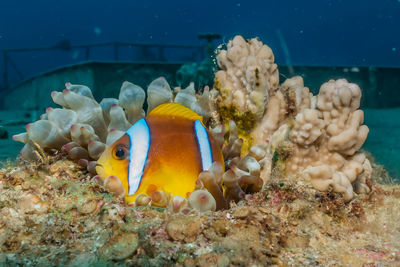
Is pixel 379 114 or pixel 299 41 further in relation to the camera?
pixel 299 41

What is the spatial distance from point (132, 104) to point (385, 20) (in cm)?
10811

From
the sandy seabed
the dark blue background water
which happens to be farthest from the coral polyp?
the dark blue background water

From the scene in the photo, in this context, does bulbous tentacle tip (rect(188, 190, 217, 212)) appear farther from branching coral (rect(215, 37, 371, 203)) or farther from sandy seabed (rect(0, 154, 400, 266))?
branching coral (rect(215, 37, 371, 203))

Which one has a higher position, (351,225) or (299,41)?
(299,41)

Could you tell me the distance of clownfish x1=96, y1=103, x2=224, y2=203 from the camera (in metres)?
1.39

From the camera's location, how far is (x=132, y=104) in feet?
6.14

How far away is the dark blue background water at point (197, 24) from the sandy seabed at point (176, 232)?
81.6 meters

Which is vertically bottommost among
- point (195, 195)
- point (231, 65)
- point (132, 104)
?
point (195, 195)

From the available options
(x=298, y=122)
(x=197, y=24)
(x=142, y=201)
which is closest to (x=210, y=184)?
(x=142, y=201)

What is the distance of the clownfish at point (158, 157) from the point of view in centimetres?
139

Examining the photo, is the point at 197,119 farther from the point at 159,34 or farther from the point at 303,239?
the point at 159,34

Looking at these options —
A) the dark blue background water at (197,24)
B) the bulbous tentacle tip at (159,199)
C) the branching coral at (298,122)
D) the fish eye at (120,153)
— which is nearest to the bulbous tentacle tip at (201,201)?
the bulbous tentacle tip at (159,199)

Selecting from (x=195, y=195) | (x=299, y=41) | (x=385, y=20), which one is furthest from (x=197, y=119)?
(x=385, y=20)

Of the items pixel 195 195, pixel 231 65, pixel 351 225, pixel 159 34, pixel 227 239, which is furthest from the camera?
pixel 159 34
